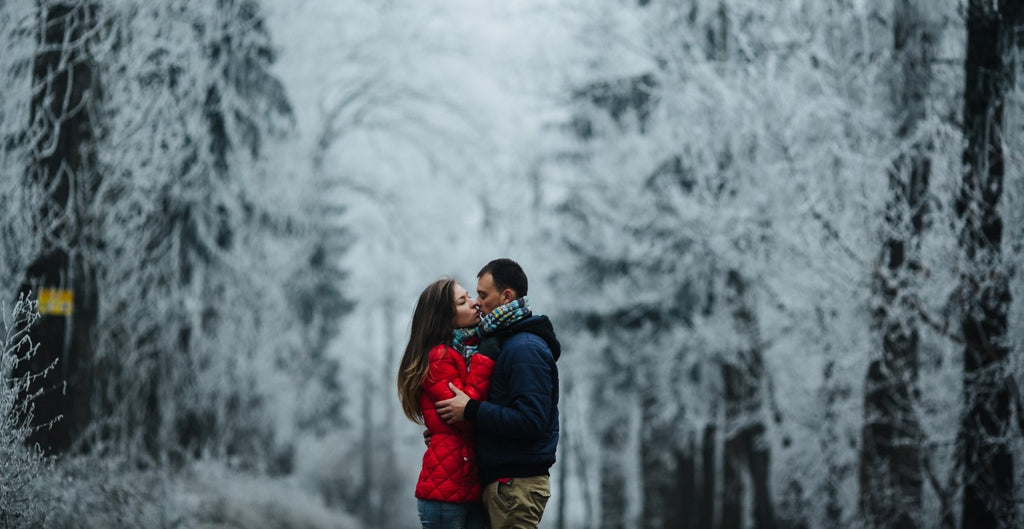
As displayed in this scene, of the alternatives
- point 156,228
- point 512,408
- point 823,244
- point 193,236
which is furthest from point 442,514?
point 193,236

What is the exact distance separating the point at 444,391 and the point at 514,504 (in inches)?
23.6

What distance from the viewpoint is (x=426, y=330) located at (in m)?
4.59

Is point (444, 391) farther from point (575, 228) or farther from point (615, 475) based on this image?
point (615, 475)

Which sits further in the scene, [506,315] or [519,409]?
[506,315]

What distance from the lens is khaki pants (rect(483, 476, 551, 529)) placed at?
14.3 ft

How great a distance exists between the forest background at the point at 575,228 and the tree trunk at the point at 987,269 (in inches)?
1.1

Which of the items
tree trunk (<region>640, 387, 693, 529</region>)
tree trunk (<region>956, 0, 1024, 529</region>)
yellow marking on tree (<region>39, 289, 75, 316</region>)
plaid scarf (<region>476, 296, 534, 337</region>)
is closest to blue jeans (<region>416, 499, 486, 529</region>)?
plaid scarf (<region>476, 296, 534, 337</region>)

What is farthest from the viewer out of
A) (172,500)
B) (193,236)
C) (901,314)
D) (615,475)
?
(615,475)

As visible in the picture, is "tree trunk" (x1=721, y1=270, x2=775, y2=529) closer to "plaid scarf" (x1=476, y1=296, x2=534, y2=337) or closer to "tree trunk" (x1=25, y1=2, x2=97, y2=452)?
"tree trunk" (x1=25, y1=2, x2=97, y2=452)

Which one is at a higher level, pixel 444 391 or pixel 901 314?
pixel 901 314

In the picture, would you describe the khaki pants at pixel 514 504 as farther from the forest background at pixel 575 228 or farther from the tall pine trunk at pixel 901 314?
the tall pine trunk at pixel 901 314

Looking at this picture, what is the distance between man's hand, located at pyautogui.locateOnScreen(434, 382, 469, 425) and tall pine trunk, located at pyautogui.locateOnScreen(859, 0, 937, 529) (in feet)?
19.0

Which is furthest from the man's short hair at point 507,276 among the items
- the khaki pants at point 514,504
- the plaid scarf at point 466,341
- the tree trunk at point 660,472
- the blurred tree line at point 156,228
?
the tree trunk at point 660,472

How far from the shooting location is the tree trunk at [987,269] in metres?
7.99
